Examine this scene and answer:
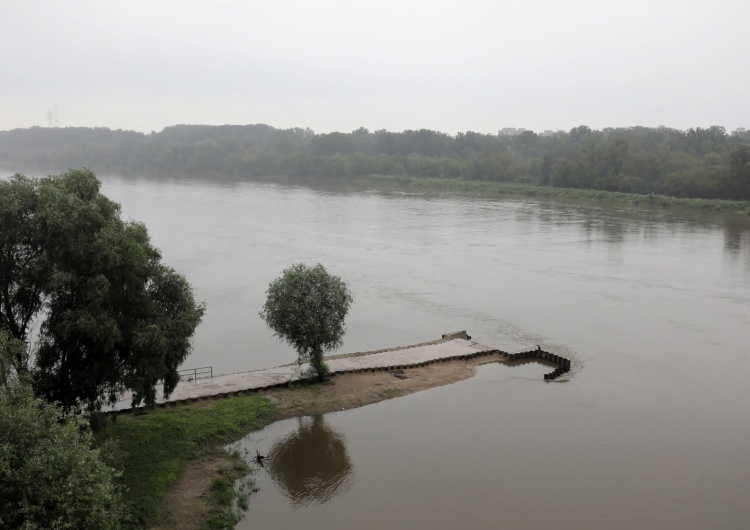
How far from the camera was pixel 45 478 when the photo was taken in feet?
39.0

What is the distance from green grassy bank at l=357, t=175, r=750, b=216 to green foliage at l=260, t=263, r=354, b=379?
71855 mm

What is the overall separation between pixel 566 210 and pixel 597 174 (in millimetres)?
20260

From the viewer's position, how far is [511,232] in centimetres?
6862

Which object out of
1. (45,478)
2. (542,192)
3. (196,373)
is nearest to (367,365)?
(196,373)

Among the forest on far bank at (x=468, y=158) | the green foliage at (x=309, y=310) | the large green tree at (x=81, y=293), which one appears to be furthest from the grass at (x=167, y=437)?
the forest on far bank at (x=468, y=158)

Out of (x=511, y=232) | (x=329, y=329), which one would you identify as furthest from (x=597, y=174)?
(x=329, y=329)

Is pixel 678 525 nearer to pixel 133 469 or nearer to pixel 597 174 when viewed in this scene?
pixel 133 469

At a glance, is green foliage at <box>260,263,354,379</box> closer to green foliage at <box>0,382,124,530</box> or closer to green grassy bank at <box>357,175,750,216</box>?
green foliage at <box>0,382,124,530</box>

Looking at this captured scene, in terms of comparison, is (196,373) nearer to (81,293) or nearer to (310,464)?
(310,464)

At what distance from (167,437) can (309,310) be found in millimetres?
7082

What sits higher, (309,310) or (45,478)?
(309,310)

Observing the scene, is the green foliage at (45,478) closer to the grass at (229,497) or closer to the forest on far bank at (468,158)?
the grass at (229,497)

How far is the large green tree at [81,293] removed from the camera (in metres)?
17.7

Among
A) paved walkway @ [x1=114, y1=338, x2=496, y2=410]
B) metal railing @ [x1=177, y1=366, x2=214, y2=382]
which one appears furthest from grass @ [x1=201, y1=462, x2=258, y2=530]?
metal railing @ [x1=177, y1=366, x2=214, y2=382]
